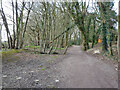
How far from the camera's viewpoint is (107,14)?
31.8 ft

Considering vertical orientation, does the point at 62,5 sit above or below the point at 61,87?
above

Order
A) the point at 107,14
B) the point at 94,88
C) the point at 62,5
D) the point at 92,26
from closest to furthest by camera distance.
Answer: the point at 94,88 → the point at 107,14 → the point at 62,5 → the point at 92,26

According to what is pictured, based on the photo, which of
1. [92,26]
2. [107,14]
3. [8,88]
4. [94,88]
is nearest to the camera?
[8,88]

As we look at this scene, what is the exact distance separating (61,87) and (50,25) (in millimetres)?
14720

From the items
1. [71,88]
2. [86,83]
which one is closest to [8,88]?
[71,88]

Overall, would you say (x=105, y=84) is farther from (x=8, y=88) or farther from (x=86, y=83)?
(x=8, y=88)

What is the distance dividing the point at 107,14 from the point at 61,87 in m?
9.33

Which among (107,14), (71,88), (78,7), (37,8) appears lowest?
(71,88)

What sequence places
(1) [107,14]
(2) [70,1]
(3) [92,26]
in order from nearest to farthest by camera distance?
(1) [107,14] → (2) [70,1] → (3) [92,26]

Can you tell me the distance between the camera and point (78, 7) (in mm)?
16797

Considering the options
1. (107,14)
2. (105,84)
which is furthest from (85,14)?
(105,84)

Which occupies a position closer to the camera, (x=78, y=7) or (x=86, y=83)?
(x=86, y=83)

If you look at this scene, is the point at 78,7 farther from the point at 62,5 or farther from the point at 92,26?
the point at 92,26

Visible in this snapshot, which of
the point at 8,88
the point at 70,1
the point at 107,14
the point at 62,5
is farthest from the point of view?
the point at 62,5
